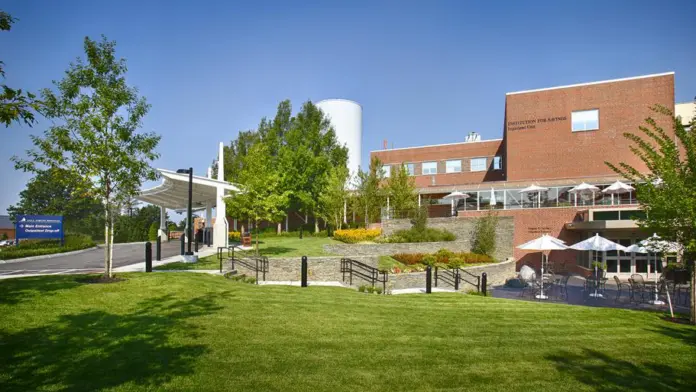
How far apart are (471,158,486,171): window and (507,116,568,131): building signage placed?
6.66 metres

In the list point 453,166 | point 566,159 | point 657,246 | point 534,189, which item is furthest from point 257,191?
point 453,166

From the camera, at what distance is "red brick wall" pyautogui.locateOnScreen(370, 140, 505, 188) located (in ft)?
145

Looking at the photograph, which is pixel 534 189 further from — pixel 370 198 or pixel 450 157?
pixel 450 157

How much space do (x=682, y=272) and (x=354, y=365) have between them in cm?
1582

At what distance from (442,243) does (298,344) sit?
874 inches

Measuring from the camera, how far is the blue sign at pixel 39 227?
25312 millimetres

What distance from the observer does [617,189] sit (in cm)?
2845

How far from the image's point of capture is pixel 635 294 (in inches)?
705

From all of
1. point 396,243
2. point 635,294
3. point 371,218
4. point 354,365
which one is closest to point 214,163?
point 371,218

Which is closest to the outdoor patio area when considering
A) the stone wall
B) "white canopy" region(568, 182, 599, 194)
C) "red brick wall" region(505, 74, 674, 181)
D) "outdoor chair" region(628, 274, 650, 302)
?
"outdoor chair" region(628, 274, 650, 302)

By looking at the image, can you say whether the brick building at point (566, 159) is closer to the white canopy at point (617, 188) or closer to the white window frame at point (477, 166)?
the white canopy at point (617, 188)

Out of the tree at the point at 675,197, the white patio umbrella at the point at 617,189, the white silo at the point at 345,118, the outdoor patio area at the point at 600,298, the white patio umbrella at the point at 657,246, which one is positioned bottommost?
the outdoor patio area at the point at 600,298

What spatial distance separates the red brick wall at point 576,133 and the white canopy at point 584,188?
4.35 metres

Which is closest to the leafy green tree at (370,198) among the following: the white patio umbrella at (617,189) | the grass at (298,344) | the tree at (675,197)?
the white patio umbrella at (617,189)
